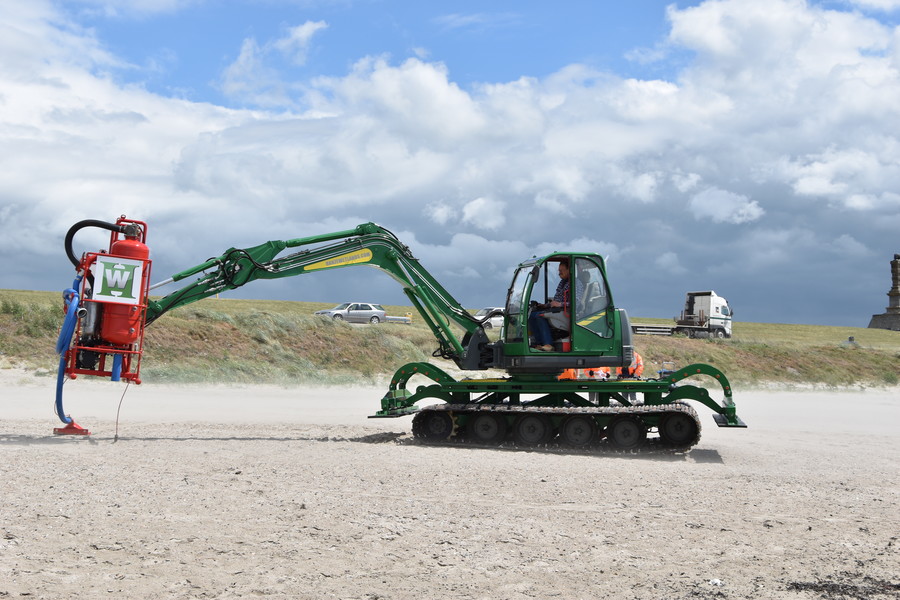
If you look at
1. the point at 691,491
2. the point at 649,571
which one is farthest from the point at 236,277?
the point at 649,571

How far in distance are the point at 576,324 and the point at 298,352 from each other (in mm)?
21243

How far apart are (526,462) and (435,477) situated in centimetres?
233

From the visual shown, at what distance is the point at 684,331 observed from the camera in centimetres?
6159

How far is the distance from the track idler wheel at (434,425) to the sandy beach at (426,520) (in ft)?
1.08

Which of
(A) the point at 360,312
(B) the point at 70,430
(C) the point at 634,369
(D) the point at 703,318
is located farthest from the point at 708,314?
(B) the point at 70,430

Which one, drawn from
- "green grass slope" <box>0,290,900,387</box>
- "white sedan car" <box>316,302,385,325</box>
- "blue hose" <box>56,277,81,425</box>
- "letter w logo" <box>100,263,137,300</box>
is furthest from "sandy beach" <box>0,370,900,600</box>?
"white sedan car" <box>316,302,385,325</box>

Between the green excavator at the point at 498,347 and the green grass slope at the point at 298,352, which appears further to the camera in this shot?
the green grass slope at the point at 298,352

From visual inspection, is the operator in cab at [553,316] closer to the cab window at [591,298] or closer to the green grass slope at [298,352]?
the cab window at [591,298]

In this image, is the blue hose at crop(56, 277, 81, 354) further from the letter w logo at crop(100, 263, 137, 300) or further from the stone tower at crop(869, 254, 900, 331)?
the stone tower at crop(869, 254, 900, 331)

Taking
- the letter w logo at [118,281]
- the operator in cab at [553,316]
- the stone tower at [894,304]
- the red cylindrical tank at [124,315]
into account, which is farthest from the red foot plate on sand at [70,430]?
the stone tower at [894,304]

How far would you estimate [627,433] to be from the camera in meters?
15.2

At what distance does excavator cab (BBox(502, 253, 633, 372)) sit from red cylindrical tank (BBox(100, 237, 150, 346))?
22.0 ft

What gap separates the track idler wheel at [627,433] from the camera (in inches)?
598

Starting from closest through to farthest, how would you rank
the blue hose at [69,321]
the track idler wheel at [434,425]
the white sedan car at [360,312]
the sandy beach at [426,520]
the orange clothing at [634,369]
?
the sandy beach at [426,520], the blue hose at [69,321], the track idler wheel at [434,425], the orange clothing at [634,369], the white sedan car at [360,312]
